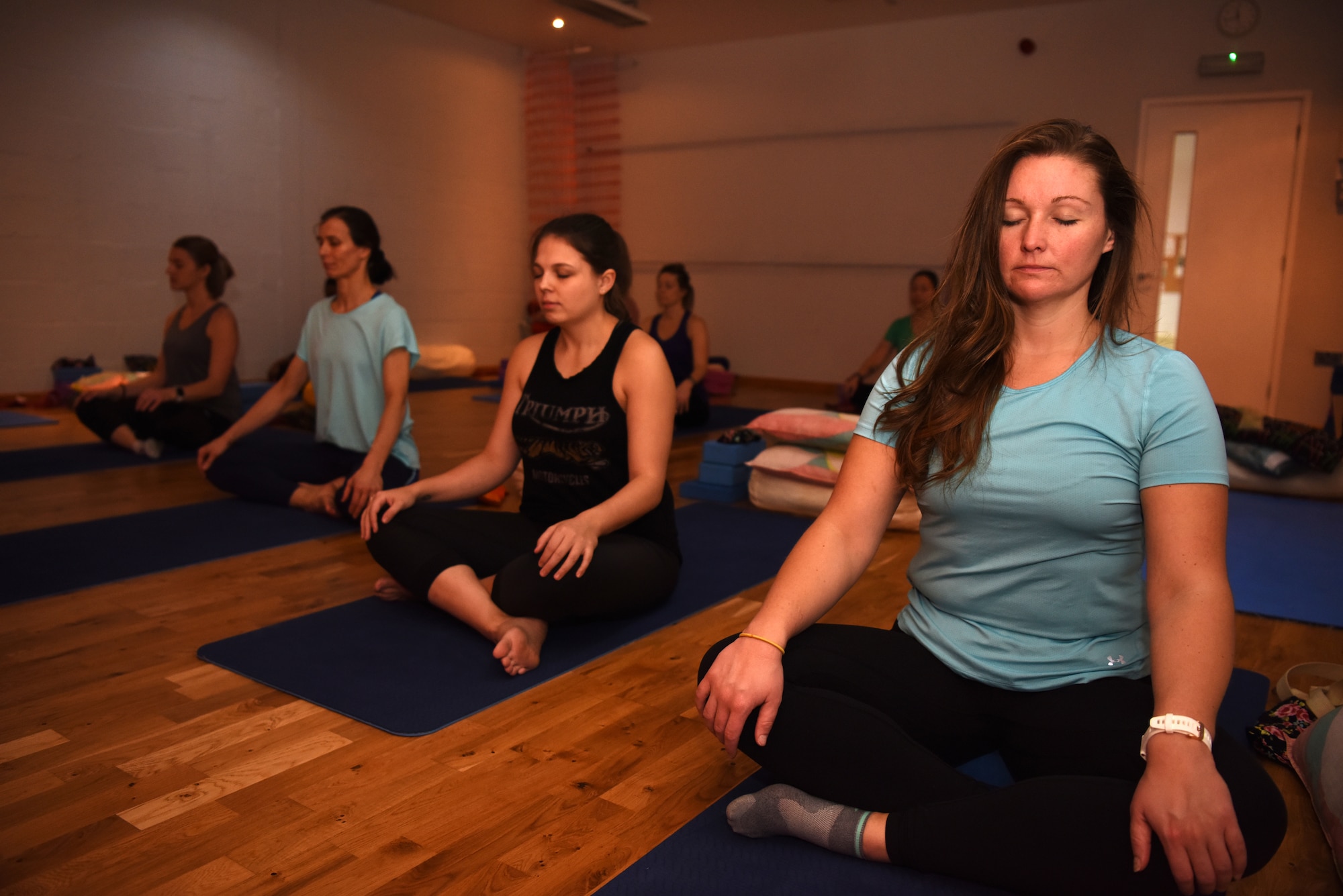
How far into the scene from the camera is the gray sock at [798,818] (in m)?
1.21

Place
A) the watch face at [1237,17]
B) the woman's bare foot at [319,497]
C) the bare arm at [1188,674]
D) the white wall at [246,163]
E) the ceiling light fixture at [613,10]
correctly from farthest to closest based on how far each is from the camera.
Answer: the ceiling light fixture at [613,10] < the watch face at [1237,17] < the white wall at [246,163] < the woman's bare foot at [319,497] < the bare arm at [1188,674]

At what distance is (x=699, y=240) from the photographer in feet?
26.8

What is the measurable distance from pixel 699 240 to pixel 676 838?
284 inches

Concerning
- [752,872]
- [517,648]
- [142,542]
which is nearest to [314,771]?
[517,648]

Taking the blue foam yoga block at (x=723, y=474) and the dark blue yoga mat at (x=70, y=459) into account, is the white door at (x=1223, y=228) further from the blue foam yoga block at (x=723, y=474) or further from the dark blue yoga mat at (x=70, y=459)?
the dark blue yoga mat at (x=70, y=459)

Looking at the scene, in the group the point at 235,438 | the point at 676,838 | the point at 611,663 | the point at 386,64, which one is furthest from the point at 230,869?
the point at 386,64

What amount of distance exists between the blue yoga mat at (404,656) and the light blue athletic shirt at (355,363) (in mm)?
937

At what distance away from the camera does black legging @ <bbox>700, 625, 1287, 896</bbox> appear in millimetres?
1037

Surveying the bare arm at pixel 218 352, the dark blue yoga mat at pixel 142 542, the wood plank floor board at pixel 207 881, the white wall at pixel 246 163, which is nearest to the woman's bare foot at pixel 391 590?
the dark blue yoga mat at pixel 142 542

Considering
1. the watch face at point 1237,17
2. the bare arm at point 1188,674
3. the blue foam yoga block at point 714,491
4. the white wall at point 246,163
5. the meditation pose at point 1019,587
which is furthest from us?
the watch face at point 1237,17

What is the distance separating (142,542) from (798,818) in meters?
2.26

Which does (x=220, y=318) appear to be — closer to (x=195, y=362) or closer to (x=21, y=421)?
(x=195, y=362)

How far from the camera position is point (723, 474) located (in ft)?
11.7

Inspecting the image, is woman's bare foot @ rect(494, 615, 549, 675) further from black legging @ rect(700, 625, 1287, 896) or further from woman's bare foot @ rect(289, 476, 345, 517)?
woman's bare foot @ rect(289, 476, 345, 517)
